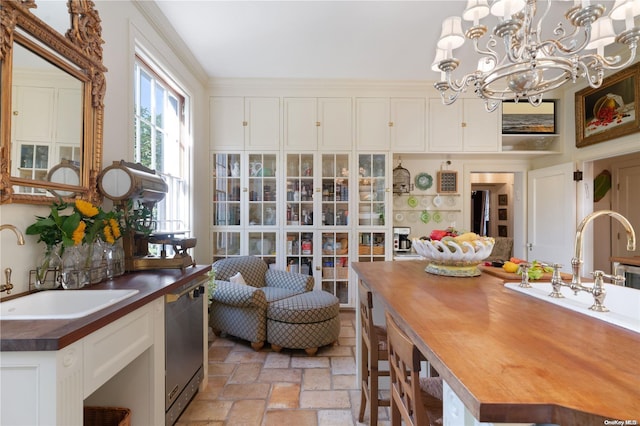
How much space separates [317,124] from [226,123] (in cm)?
118

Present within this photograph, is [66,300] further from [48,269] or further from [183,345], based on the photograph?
[183,345]

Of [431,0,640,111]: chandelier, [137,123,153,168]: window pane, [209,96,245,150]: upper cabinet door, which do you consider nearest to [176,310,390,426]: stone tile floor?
[137,123,153,168]: window pane

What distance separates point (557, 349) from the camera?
77 cm

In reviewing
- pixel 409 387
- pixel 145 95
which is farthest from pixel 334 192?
pixel 409 387

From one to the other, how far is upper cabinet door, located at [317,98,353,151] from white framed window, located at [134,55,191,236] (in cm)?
163

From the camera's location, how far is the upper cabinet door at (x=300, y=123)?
3744mm

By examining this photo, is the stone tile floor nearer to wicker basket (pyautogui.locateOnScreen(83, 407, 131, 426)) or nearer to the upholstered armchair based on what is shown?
Answer: the upholstered armchair

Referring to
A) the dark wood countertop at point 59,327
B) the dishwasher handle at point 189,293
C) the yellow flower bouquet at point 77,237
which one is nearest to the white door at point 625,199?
the dishwasher handle at point 189,293

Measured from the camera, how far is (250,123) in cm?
374

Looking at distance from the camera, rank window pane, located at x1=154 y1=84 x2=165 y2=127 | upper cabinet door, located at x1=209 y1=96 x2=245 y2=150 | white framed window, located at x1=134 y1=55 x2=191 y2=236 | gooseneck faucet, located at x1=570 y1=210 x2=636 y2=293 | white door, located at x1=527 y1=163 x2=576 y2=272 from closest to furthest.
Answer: gooseneck faucet, located at x1=570 y1=210 x2=636 y2=293
white framed window, located at x1=134 y1=55 x2=191 y2=236
window pane, located at x1=154 y1=84 x2=165 y2=127
white door, located at x1=527 y1=163 x2=576 y2=272
upper cabinet door, located at x1=209 y1=96 x2=245 y2=150

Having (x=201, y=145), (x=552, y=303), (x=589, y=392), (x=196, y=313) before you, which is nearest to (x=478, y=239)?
(x=552, y=303)

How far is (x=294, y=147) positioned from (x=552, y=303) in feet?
10.2

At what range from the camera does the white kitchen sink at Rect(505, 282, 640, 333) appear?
103 cm

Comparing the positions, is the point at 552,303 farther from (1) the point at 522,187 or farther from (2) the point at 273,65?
(1) the point at 522,187
